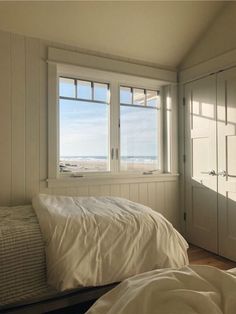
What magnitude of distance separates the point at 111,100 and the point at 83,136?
1.98 ft

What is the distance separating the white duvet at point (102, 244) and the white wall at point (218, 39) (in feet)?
7.18

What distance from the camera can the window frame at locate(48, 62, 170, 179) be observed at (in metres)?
2.91

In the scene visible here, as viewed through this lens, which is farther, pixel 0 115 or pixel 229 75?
pixel 229 75

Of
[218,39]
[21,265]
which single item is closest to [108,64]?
[218,39]

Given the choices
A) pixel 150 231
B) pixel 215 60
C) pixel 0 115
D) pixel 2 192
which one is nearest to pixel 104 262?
pixel 150 231

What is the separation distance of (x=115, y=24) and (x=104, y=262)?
8.22 ft

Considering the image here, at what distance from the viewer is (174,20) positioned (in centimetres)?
304

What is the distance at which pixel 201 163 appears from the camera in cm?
334

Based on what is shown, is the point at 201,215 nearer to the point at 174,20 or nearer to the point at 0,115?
the point at 174,20

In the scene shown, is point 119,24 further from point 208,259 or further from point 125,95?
point 208,259

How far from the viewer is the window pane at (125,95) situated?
3.49 meters

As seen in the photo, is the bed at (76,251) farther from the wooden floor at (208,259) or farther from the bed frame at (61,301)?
the wooden floor at (208,259)

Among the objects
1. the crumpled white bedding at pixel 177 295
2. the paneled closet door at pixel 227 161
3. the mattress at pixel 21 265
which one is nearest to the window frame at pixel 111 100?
the paneled closet door at pixel 227 161

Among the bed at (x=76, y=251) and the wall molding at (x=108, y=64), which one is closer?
the bed at (x=76, y=251)
